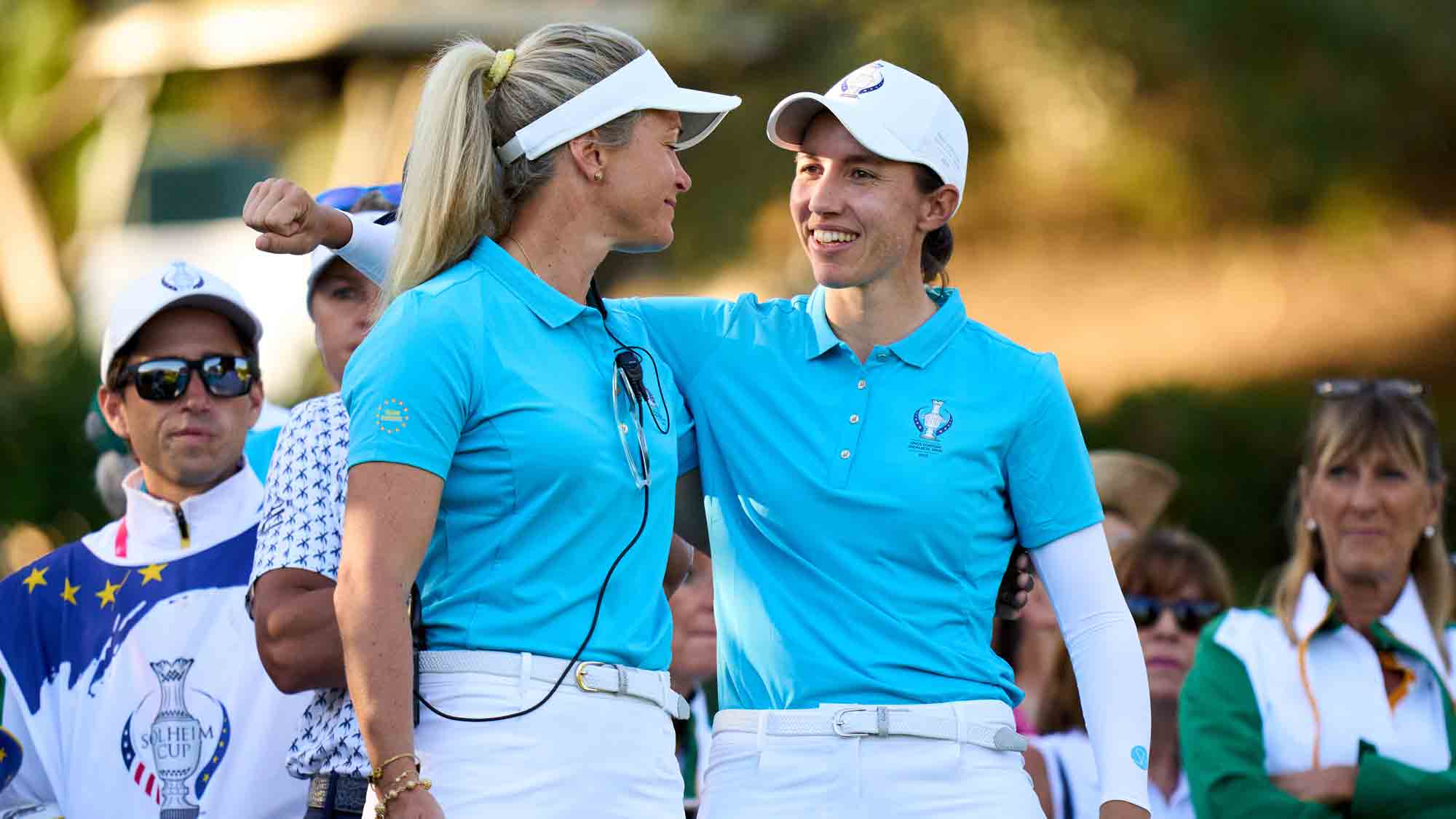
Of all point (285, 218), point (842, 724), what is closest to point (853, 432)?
point (842, 724)

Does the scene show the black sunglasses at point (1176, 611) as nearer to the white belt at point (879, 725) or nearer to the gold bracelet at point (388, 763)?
the white belt at point (879, 725)

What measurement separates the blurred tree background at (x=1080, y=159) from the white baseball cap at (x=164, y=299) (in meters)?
6.46

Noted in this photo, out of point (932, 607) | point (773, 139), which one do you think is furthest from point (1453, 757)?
point (773, 139)

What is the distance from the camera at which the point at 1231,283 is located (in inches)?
575

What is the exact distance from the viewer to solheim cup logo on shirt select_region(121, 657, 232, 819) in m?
4.05

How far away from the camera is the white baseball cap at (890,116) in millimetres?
3805

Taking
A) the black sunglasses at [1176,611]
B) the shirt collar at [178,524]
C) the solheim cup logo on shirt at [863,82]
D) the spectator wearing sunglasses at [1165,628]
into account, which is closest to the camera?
the solheim cup logo on shirt at [863,82]

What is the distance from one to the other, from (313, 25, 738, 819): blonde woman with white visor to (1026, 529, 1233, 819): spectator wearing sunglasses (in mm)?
2674

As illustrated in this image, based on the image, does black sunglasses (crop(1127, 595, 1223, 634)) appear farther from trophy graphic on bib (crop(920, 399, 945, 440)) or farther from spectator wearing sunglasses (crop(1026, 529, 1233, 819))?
trophy graphic on bib (crop(920, 399, 945, 440))

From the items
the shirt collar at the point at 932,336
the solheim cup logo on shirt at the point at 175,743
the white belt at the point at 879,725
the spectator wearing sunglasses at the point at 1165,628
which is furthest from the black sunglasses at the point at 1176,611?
the solheim cup logo on shirt at the point at 175,743

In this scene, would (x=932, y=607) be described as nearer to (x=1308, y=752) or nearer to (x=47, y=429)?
(x=1308, y=752)

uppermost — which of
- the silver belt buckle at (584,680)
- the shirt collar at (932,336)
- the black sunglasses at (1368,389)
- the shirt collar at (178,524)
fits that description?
the black sunglasses at (1368,389)

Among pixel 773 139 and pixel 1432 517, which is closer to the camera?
pixel 773 139

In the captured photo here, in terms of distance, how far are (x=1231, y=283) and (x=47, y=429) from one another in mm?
9116
